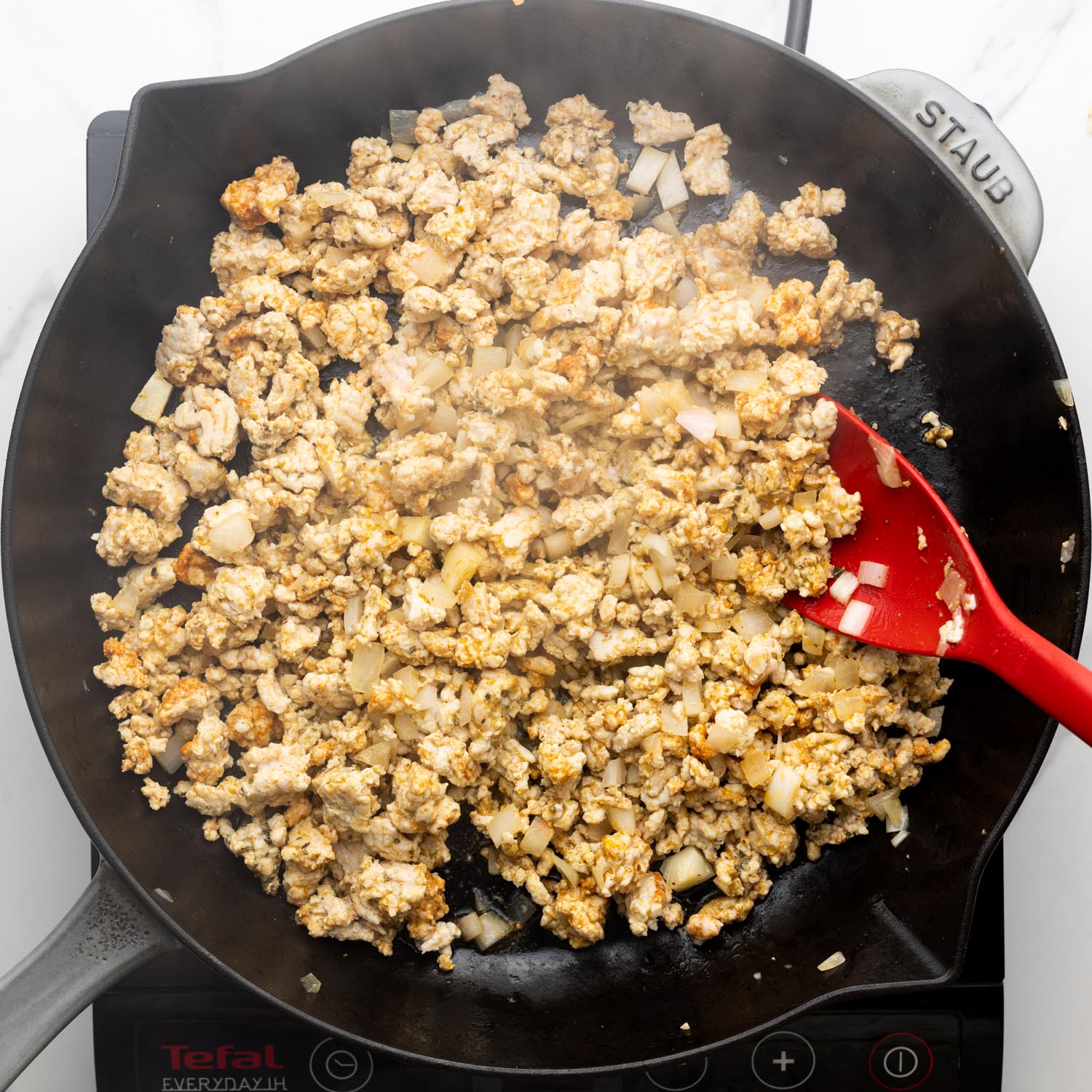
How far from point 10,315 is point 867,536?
6.41ft

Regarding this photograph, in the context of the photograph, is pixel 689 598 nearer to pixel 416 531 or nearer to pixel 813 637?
pixel 813 637

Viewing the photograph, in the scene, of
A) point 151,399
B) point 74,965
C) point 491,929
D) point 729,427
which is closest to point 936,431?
point 729,427

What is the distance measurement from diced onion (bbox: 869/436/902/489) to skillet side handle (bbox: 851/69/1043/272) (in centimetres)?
44

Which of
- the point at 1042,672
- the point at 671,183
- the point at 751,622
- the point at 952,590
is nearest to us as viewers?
the point at 1042,672

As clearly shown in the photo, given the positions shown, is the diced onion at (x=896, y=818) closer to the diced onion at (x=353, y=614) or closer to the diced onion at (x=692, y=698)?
the diced onion at (x=692, y=698)

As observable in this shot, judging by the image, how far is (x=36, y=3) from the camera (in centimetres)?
224

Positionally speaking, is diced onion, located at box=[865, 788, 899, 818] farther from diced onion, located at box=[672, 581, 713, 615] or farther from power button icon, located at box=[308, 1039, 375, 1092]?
power button icon, located at box=[308, 1039, 375, 1092]

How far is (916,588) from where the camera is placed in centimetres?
192

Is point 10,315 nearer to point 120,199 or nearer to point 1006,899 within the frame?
point 120,199

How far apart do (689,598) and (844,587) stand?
32cm

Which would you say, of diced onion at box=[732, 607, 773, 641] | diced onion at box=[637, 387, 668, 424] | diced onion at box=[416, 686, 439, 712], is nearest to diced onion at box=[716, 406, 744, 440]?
diced onion at box=[637, 387, 668, 424]

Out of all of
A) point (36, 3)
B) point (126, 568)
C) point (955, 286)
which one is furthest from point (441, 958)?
point (36, 3)

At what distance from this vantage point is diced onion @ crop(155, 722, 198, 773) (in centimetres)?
200

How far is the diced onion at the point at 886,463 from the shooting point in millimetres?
1931
